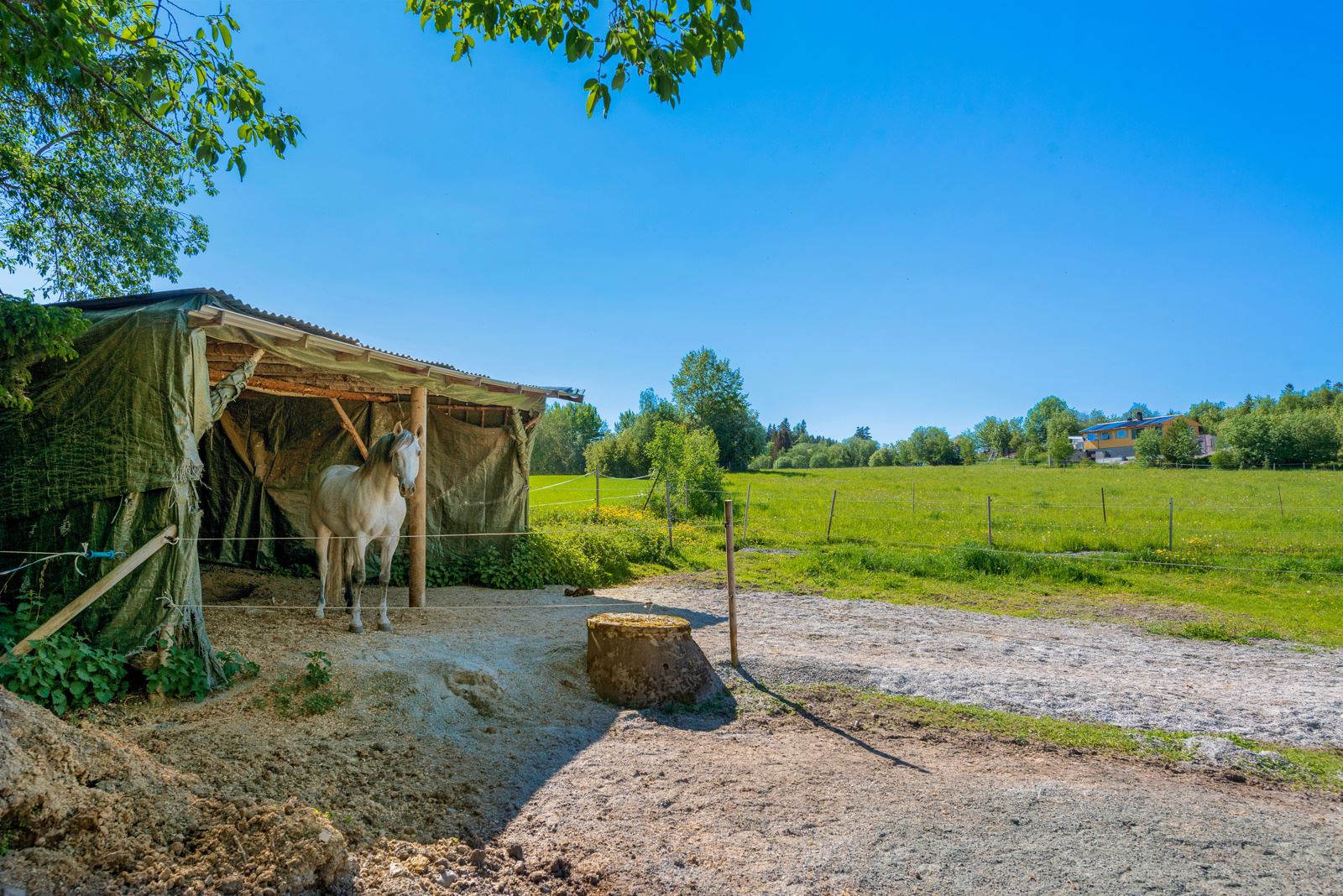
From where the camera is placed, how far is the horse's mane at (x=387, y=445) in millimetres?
6703

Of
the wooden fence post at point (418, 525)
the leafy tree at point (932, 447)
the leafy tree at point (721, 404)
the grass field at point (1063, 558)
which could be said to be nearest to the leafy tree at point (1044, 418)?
the leafy tree at point (932, 447)

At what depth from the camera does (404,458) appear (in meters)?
6.62

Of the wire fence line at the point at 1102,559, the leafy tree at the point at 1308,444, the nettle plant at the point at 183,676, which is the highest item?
the leafy tree at the point at 1308,444

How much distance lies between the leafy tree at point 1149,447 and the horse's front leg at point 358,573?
6358 centimetres

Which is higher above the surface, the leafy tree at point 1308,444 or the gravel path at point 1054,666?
the leafy tree at point 1308,444

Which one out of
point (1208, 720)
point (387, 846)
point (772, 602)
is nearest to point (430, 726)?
point (387, 846)

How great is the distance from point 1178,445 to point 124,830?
66.7 meters

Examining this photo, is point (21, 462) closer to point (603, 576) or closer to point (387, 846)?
point (387, 846)

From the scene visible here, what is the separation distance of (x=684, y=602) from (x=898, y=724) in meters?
5.00

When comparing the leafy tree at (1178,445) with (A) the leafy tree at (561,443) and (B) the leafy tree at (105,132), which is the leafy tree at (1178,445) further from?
(B) the leafy tree at (105,132)

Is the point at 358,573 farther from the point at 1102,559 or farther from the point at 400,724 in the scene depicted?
the point at 1102,559

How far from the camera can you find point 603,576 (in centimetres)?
1134

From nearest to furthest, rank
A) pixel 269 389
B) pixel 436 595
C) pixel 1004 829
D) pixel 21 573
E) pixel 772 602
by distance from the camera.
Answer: pixel 1004 829 → pixel 21 573 → pixel 269 389 → pixel 436 595 → pixel 772 602

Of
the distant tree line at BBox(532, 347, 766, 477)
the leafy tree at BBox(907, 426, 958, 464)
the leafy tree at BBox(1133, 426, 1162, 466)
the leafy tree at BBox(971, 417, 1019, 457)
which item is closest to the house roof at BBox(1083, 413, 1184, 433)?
the leafy tree at BBox(971, 417, 1019, 457)
